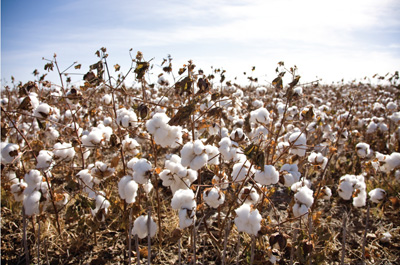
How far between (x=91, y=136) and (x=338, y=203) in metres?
3.61

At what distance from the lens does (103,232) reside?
3031mm

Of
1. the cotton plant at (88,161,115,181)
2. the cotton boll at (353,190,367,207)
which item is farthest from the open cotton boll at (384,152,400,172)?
the cotton plant at (88,161,115,181)

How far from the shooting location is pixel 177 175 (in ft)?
A: 6.38

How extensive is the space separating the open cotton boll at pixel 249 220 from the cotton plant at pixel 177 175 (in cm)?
45

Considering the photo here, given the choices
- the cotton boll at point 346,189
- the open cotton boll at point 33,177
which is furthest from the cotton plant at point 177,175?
the cotton boll at point 346,189

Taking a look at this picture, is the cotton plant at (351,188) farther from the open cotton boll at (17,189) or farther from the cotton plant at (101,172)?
the open cotton boll at (17,189)

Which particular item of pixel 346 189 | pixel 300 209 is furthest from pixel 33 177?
pixel 346 189

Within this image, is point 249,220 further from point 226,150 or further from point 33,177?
point 33,177

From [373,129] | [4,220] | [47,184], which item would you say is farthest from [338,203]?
[4,220]

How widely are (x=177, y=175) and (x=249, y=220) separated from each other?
624mm

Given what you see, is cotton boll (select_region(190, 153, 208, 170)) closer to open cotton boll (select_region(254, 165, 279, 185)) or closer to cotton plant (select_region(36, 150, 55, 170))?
open cotton boll (select_region(254, 165, 279, 185))

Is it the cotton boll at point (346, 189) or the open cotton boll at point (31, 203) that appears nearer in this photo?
the open cotton boll at point (31, 203)

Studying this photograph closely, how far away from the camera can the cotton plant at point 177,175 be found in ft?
6.28

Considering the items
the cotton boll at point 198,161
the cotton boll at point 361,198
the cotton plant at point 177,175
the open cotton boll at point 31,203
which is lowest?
the open cotton boll at point 31,203
